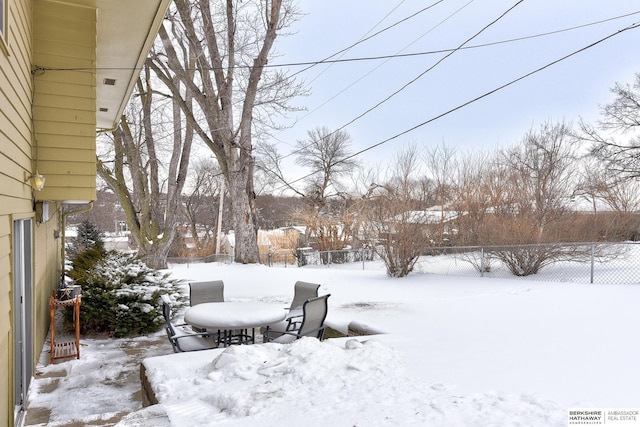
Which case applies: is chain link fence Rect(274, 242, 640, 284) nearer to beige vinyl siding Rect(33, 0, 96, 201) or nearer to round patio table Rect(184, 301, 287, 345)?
round patio table Rect(184, 301, 287, 345)

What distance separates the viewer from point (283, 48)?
1324 cm

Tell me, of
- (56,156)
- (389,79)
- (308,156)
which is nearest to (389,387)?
(56,156)

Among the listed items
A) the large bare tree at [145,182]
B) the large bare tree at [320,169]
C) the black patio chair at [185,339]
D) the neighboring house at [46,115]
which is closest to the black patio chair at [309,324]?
the black patio chair at [185,339]

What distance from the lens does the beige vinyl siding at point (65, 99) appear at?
4426mm

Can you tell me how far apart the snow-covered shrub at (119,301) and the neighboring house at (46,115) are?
561 millimetres

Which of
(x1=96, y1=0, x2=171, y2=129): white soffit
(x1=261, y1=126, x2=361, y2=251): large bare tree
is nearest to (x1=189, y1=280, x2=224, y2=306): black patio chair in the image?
(x1=96, y1=0, x2=171, y2=129): white soffit

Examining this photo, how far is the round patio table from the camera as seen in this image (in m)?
4.23

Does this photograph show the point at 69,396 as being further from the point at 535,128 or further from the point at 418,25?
the point at 535,128

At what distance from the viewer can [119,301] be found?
5750 mm

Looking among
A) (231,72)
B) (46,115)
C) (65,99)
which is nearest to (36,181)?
(46,115)

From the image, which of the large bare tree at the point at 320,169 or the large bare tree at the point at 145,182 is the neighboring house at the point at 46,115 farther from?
the large bare tree at the point at 320,169

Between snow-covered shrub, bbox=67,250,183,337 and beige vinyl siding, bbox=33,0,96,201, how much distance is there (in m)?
1.58

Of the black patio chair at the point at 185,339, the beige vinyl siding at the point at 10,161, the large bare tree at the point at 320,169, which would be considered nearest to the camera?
the beige vinyl siding at the point at 10,161

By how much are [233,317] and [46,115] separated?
2833mm
